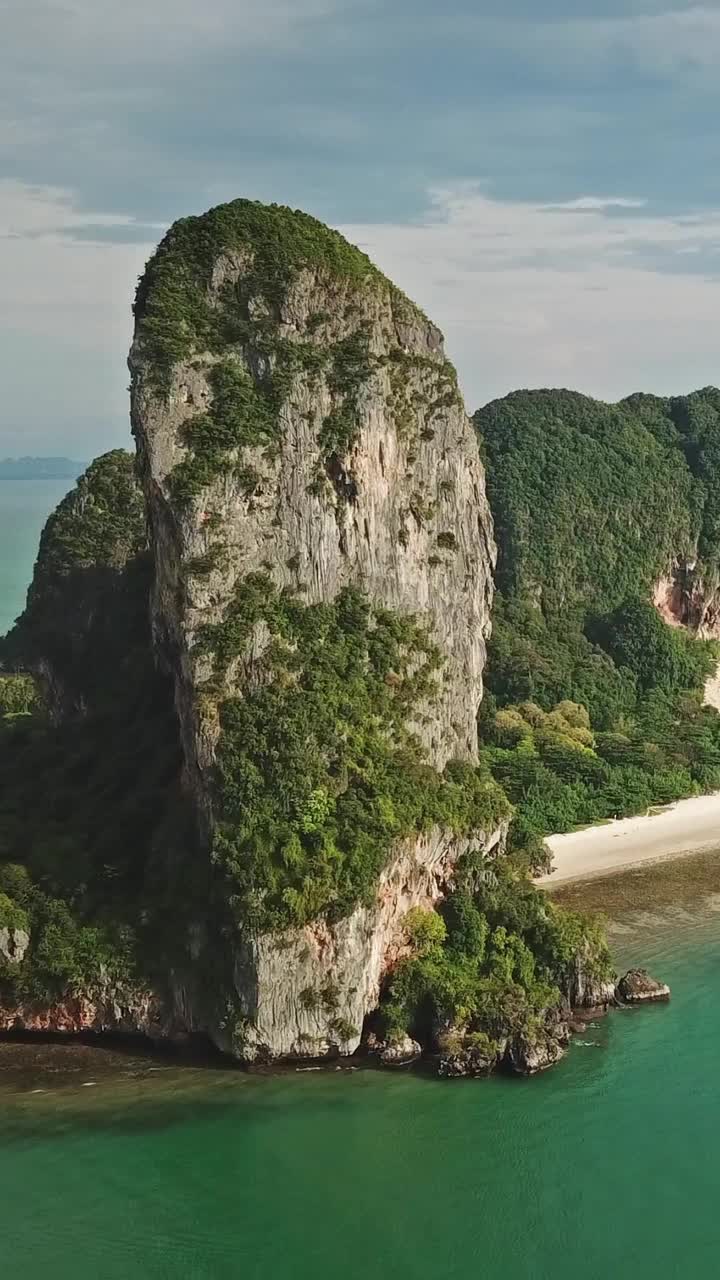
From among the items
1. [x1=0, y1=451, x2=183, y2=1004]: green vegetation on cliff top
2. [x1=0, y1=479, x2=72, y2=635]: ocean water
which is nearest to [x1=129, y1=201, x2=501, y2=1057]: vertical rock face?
[x1=0, y1=451, x2=183, y2=1004]: green vegetation on cliff top

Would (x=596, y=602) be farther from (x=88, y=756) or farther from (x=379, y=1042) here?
(x=379, y=1042)

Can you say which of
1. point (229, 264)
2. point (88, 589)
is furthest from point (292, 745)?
point (88, 589)

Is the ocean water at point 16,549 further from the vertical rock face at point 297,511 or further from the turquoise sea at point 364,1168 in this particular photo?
the turquoise sea at point 364,1168

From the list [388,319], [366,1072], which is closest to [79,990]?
[366,1072]

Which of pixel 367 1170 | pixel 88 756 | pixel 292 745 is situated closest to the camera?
pixel 367 1170

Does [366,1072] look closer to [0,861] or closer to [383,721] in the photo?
[383,721]

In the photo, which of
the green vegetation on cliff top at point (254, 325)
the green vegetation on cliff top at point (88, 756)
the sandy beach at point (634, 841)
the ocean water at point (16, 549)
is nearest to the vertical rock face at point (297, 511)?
the green vegetation on cliff top at point (254, 325)

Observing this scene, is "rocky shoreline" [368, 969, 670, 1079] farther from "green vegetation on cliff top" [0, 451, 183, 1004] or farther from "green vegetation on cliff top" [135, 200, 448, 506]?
"green vegetation on cliff top" [135, 200, 448, 506]
